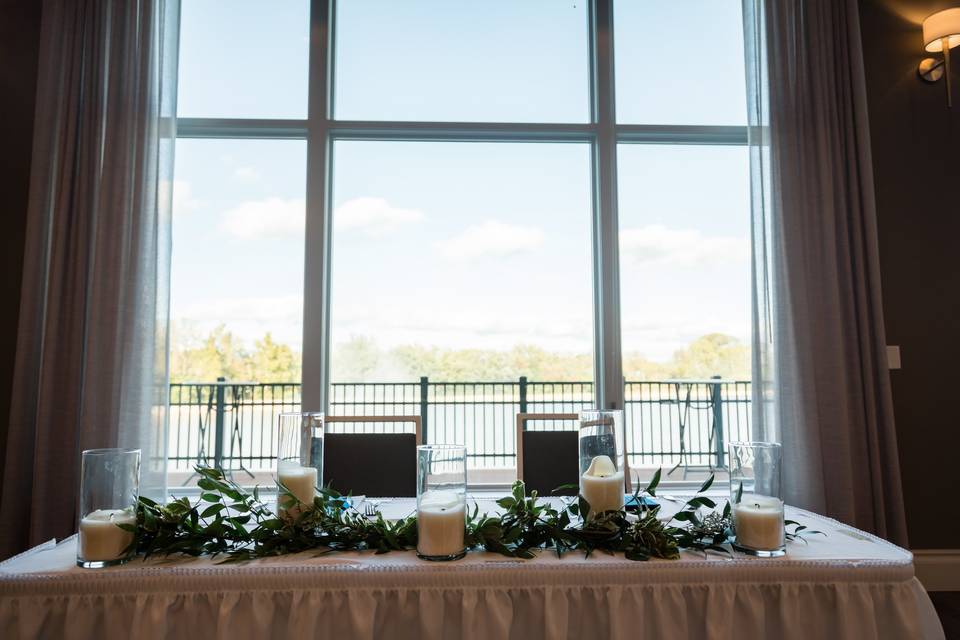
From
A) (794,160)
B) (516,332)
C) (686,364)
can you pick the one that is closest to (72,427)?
(516,332)

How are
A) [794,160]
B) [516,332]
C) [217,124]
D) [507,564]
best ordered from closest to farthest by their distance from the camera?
[507,564], [794,160], [217,124], [516,332]

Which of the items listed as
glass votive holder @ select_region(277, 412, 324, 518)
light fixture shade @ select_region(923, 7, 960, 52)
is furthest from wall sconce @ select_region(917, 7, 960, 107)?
glass votive holder @ select_region(277, 412, 324, 518)

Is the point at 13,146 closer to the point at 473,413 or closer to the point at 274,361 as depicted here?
the point at 274,361

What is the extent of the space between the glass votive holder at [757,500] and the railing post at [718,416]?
2234mm

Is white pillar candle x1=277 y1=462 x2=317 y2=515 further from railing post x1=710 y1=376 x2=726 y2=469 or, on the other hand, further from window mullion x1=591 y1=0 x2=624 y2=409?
railing post x1=710 y1=376 x2=726 y2=469

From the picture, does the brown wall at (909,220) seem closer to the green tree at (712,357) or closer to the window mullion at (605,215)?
the green tree at (712,357)

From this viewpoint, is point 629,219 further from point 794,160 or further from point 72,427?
point 72,427

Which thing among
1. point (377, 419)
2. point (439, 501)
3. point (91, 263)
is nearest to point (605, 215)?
point (377, 419)

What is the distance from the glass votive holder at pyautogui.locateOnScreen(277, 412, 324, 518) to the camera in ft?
4.18

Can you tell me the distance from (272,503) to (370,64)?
2.47 meters

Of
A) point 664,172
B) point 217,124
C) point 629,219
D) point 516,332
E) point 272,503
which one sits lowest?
point 272,503

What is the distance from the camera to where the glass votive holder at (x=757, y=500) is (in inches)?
45.1

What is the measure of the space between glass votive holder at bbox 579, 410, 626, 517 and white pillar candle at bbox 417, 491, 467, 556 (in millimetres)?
299

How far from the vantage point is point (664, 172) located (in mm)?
3273
